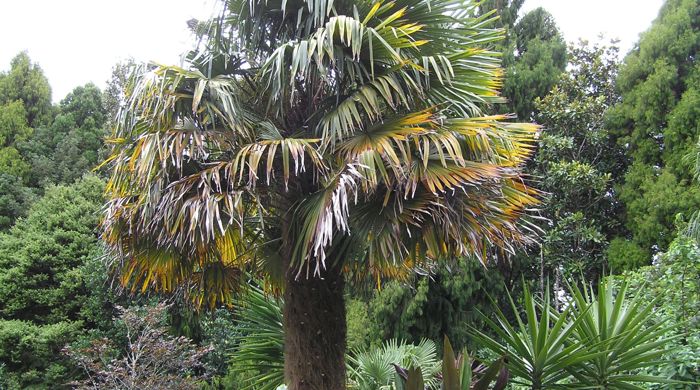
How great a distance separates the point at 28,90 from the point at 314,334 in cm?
1711

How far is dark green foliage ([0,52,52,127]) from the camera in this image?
675 inches

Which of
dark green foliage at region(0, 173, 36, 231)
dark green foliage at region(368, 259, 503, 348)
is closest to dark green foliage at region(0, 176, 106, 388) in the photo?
dark green foliage at region(0, 173, 36, 231)

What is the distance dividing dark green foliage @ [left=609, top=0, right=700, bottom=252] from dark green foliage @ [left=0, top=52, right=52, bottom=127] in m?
16.0

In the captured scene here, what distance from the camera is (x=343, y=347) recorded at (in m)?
3.90

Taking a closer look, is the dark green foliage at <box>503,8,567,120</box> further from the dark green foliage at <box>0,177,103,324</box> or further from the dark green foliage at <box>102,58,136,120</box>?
the dark green foliage at <box>102,58,136,120</box>

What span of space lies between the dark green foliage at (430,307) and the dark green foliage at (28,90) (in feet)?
44.6

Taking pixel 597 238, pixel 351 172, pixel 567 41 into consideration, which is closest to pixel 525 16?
pixel 567 41

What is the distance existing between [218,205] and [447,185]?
54.5 inches

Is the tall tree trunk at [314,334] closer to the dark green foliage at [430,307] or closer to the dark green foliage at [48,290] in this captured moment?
the dark green foliage at [430,307]

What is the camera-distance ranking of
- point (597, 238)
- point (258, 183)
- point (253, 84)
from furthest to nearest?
point (597, 238) → point (253, 84) → point (258, 183)

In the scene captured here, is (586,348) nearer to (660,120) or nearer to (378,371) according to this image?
(378,371)

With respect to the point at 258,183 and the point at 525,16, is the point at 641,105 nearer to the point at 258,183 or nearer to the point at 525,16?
the point at 525,16

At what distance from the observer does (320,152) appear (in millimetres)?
3668

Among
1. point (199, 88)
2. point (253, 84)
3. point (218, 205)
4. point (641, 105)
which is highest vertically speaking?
point (641, 105)
